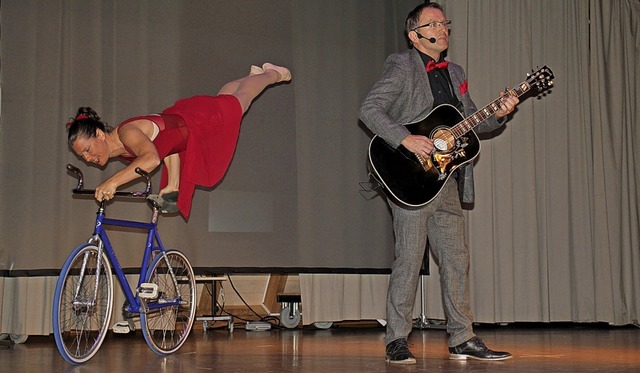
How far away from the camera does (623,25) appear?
5.99 metres

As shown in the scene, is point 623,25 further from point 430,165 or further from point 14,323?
point 14,323

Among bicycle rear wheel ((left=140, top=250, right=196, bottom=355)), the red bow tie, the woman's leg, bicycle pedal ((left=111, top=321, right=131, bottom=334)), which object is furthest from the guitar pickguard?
bicycle pedal ((left=111, top=321, right=131, bottom=334))

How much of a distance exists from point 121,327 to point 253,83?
1706 mm

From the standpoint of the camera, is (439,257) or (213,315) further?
(213,315)

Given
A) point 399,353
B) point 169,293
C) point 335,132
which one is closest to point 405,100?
point 399,353

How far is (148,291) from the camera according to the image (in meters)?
3.39

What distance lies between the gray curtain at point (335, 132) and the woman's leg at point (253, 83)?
37 cm

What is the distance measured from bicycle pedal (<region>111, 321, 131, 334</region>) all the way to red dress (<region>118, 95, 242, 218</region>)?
110 centimetres

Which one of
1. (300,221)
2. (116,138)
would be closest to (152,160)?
(116,138)

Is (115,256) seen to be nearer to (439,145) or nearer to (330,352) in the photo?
(330,352)

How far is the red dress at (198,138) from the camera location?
372 centimetres

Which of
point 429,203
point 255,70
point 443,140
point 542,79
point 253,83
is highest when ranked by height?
point 255,70

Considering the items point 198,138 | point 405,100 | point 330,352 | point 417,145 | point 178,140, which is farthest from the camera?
point 198,138

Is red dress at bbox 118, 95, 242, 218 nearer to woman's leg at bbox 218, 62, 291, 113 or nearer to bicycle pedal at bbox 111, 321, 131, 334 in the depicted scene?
woman's leg at bbox 218, 62, 291, 113
